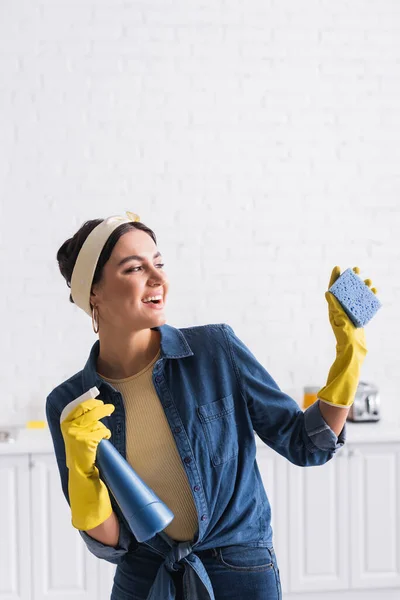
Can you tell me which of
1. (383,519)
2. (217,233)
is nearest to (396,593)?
(383,519)

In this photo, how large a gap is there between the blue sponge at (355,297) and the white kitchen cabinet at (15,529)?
6.34 feet

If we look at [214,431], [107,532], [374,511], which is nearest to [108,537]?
[107,532]

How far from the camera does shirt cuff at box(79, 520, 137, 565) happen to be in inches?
64.0

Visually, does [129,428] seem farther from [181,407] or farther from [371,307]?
[371,307]

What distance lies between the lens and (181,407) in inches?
65.3

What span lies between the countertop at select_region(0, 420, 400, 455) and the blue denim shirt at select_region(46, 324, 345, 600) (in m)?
1.50

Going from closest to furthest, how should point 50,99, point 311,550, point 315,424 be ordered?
point 315,424 < point 311,550 < point 50,99

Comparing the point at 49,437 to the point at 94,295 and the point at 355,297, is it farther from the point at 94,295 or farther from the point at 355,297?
the point at 355,297

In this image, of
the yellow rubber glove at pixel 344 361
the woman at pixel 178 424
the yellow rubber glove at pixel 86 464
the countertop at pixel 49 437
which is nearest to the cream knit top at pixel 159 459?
the woman at pixel 178 424

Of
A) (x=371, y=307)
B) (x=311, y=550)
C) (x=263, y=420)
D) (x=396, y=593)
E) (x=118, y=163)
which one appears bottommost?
(x=396, y=593)

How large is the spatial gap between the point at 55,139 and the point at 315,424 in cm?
243

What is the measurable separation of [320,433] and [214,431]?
22 centimetres

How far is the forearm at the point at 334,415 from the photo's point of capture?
1612 millimetres

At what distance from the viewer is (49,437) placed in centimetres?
338
